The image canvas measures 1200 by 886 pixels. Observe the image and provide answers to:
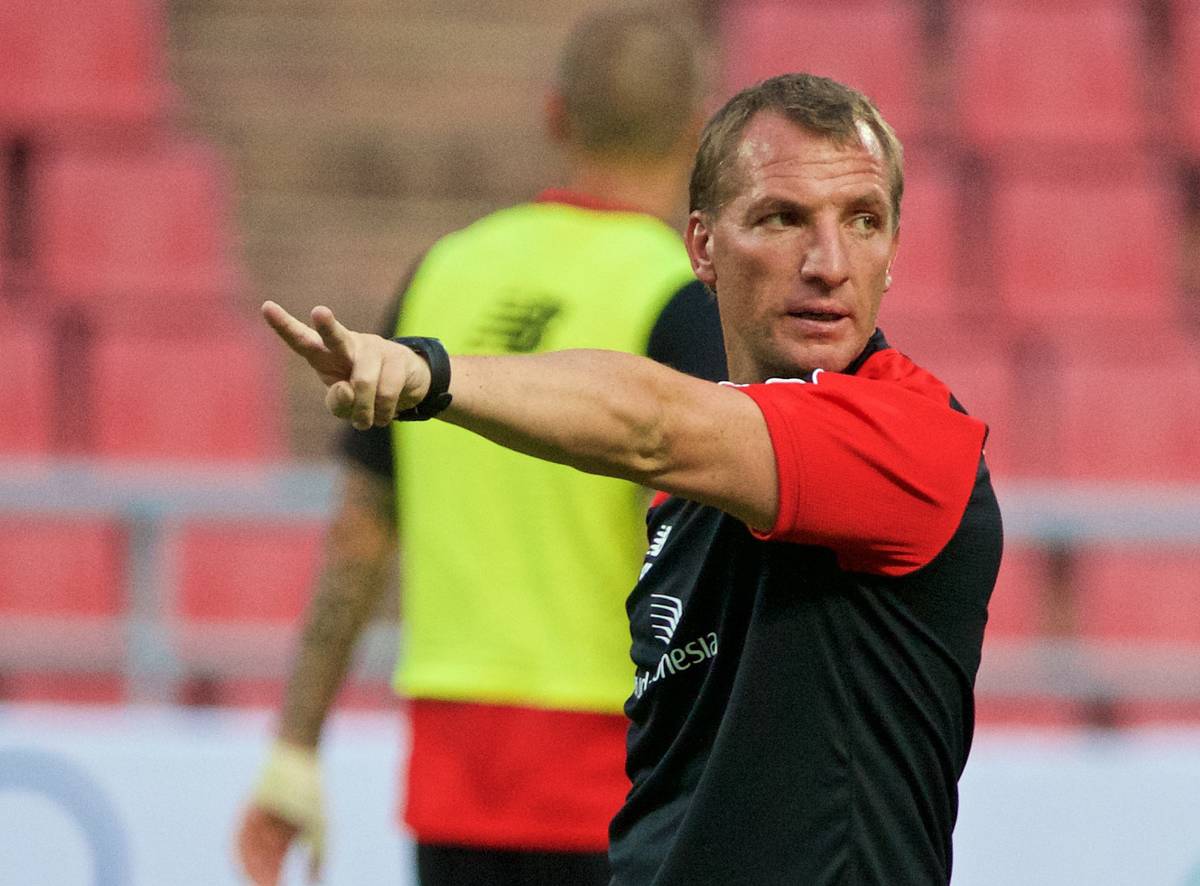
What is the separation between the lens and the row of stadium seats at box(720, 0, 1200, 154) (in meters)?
8.53

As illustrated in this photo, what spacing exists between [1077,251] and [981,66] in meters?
1.01

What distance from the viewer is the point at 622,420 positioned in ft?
5.59

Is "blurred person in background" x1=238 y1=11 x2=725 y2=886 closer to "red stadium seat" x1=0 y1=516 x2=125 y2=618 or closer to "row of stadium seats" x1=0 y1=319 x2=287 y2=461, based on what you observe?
"red stadium seat" x1=0 y1=516 x2=125 y2=618

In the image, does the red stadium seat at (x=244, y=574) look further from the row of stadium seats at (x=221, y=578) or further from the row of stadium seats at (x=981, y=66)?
the row of stadium seats at (x=981, y=66)

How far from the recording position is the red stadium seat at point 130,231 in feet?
25.3

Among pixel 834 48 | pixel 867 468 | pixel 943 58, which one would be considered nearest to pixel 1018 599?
pixel 834 48

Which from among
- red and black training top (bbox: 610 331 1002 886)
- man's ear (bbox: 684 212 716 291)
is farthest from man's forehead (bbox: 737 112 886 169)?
red and black training top (bbox: 610 331 1002 886)

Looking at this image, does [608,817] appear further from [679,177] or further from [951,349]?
[951,349]

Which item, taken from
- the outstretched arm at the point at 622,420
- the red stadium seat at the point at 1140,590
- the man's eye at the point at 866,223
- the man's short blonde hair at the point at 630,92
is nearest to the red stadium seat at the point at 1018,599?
the red stadium seat at the point at 1140,590

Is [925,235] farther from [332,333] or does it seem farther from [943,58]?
[332,333]

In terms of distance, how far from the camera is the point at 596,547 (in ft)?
9.15

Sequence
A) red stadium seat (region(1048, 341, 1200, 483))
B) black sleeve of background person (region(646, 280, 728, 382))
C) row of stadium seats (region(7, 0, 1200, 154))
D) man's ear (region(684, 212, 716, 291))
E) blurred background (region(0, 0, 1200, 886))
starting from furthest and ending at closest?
row of stadium seats (region(7, 0, 1200, 154))
red stadium seat (region(1048, 341, 1200, 483))
blurred background (region(0, 0, 1200, 886))
black sleeve of background person (region(646, 280, 728, 382))
man's ear (region(684, 212, 716, 291))

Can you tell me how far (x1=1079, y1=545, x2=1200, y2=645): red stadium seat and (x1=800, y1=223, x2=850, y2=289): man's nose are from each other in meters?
5.37

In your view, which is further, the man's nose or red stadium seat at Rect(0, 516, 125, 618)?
red stadium seat at Rect(0, 516, 125, 618)
